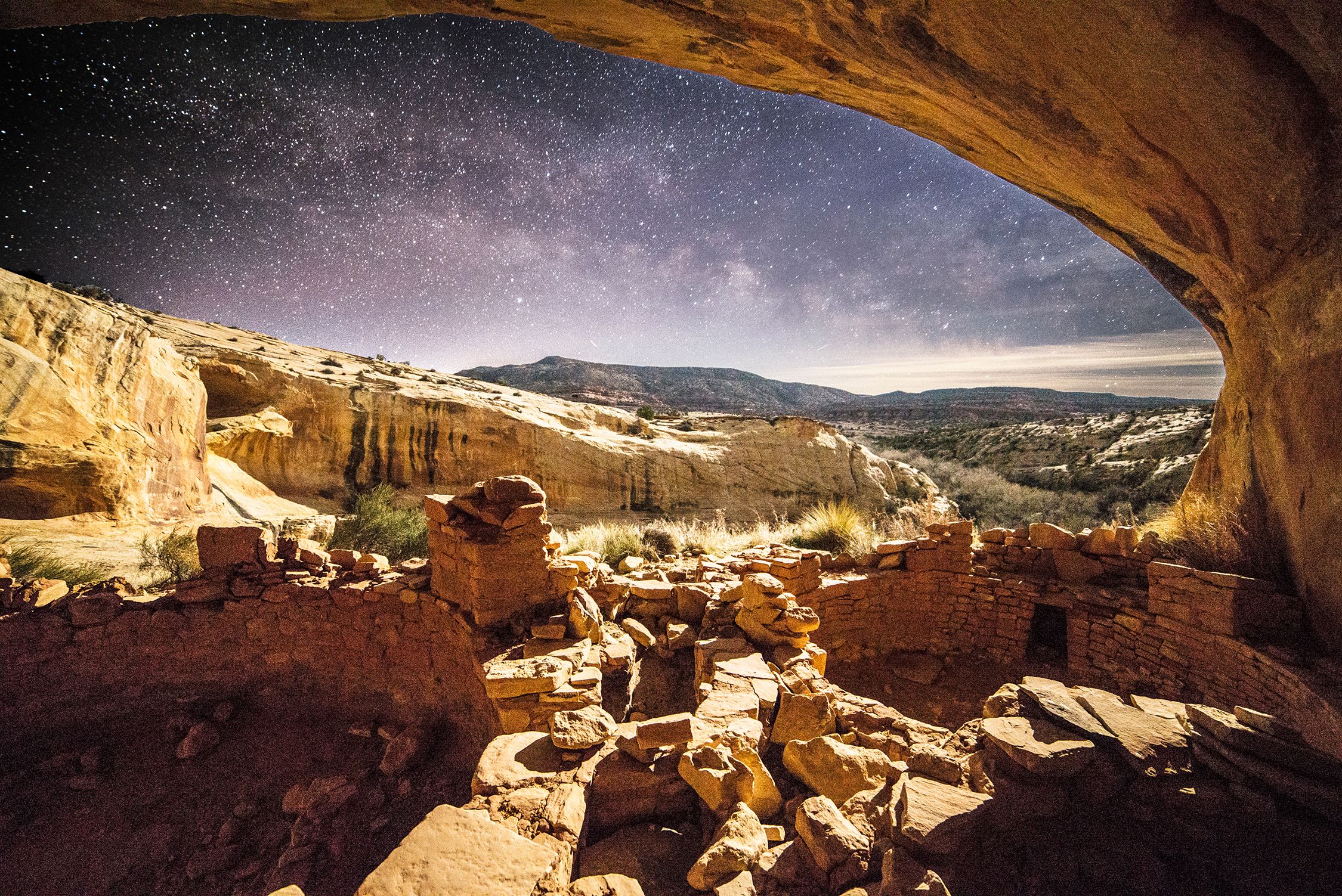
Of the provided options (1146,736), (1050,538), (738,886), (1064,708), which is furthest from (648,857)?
(1050,538)

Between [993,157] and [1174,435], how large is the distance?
65.6 feet

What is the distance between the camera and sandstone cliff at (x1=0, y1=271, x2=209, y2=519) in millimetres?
5902

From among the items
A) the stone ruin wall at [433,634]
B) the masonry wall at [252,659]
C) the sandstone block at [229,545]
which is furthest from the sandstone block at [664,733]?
the sandstone block at [229,545]

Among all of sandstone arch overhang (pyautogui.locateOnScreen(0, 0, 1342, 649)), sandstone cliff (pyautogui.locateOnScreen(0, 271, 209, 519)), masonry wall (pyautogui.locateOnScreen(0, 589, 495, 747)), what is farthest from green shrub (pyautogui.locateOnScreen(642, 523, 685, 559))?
sandstone cliff (pyautogui.locateOnScreen(0, 271, 209, 519))

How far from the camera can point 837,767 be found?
2.88 meters

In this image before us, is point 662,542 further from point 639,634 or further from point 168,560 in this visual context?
point 168,560

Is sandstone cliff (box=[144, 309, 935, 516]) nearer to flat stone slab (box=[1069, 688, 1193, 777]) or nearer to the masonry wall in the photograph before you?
the masonry wall

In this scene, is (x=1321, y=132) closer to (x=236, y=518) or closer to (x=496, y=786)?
(x=496, y=786)

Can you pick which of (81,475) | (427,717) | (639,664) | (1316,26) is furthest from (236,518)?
(1316,26)

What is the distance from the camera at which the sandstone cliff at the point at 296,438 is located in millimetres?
6316

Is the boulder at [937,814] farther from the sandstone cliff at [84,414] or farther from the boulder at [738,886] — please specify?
the sandstone cliff at [84,414]

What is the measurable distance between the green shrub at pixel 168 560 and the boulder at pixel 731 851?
694cm

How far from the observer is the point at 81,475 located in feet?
20.8

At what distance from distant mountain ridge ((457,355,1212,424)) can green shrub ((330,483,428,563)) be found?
39.3 m
